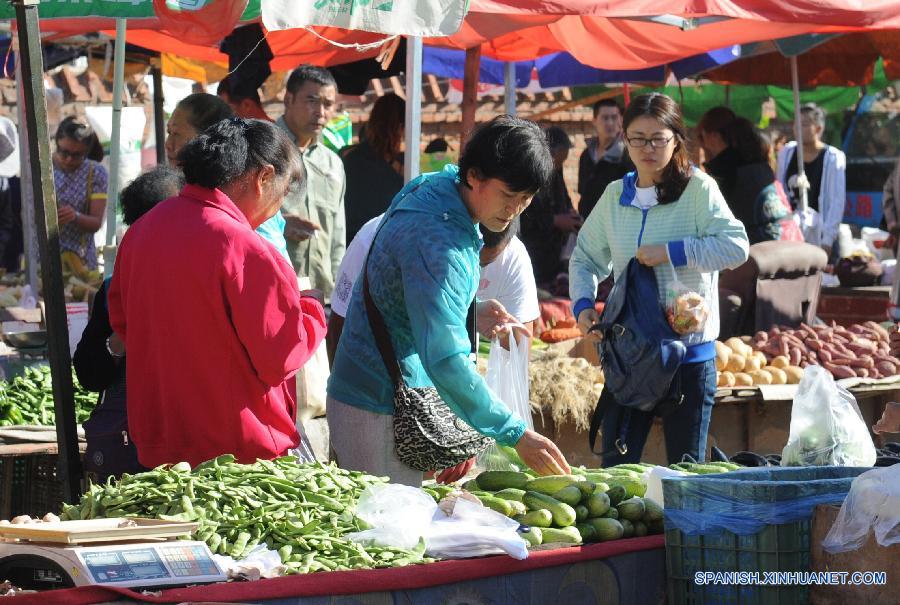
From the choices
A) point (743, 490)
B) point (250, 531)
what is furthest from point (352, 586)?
point (743, 490)

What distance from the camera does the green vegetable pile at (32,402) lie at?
5.59 metres

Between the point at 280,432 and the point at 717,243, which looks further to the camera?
the point at 717,243

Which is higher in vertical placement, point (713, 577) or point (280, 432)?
point (280, 432)

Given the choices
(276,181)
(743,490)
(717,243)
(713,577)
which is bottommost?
(713,577)

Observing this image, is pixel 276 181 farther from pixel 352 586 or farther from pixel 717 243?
pixel 717 243

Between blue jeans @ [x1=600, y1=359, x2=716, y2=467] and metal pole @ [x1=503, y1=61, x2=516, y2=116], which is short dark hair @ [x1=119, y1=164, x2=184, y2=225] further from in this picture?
metal pole @ [x1=503, y1=61, x2=516, y2=116]

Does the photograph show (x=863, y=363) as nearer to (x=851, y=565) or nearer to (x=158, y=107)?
(x=851, y=565)

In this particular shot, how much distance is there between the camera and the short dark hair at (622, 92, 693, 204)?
5.03 meters

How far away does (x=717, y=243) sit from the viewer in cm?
497

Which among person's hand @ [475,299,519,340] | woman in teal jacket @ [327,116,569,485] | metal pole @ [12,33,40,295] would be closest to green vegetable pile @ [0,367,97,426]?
person's hand @ [475,299,519,340]

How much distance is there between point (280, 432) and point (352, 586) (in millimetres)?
825

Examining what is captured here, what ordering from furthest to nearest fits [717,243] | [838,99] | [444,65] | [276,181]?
[838,99] → [444,65] → [717,243] → [276,181]

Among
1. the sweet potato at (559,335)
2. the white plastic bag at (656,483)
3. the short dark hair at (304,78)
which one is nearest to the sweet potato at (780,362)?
the sweet potato at (559,335)

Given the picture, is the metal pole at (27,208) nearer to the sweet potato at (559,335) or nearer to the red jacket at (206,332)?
the sweet potato at (559,335)
